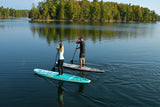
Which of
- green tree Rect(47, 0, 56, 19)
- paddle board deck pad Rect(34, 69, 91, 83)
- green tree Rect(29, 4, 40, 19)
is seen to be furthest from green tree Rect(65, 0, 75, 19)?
paddle board deck pad Rect(34, 69, 91, 83)

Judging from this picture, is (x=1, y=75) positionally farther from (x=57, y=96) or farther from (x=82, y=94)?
(x=82, y=94)

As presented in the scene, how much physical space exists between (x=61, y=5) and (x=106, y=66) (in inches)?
5937

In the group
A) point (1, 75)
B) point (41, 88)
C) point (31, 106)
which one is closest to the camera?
point (31, 106)

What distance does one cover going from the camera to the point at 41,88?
34.8 feet

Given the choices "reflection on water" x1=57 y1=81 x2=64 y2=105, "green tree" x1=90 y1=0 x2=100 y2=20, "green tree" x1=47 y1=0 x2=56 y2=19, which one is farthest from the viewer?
"green tree" x1=90 y1=0 x2=100 y2=20

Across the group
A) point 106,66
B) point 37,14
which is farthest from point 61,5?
point 106,66

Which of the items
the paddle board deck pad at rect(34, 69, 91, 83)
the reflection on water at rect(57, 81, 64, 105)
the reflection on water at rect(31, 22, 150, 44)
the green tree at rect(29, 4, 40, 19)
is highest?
the green tree at rect(29, 4, 40, 19)

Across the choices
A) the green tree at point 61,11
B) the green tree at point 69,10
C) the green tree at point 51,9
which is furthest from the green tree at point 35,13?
the green tree at point 69,10

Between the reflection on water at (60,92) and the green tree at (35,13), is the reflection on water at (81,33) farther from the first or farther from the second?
the green tree at (35,13)

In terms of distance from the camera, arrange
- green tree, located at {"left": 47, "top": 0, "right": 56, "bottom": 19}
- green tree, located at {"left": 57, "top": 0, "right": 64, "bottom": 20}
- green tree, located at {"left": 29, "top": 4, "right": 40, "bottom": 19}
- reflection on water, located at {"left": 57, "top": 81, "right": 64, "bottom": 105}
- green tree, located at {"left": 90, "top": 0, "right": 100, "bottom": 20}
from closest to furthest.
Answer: reflection on water, located at {"left": 57, "top": 81, "right": 64, "bottom": 105}, green tree, located at {"left": 29, "top": 4, "right": 40, "bottom": 19}, green tree, located at {"left": 47, "top": 0, "right": 56, "bottom": 19}, green tree, located at {"left": 57, "top": 0, "right": 64, "bottom": 20}, green tree, located at {"left": 90, "top": 0, "right": 100, "bottom": 20}

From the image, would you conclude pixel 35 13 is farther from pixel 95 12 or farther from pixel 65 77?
pixel 65 77

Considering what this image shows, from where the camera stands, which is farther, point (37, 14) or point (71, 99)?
point (37, 14)

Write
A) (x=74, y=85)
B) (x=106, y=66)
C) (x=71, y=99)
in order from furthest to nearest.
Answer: (x=106, y=66), (x=74, y=85), (x=71, y=99)

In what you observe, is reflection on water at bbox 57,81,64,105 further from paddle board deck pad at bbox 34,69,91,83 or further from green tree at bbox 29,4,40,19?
green tree at bbox 29,4,40,19
